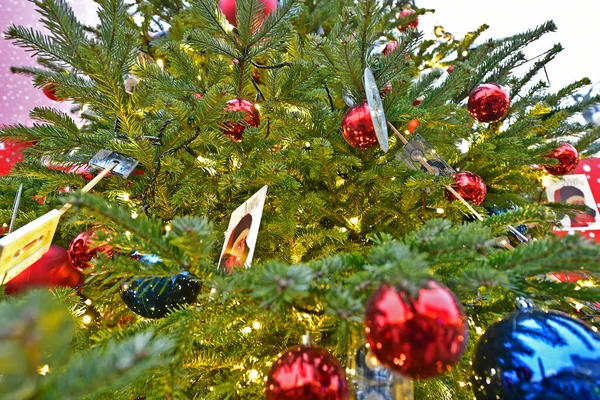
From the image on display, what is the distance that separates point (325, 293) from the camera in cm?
31

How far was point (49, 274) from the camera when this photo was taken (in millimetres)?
674

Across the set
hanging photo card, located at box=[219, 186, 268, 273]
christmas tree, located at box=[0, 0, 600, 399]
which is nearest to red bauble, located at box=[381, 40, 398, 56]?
christmas tree, located at box=[0, 0, 600, 399]

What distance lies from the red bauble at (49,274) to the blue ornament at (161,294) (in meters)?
0.22

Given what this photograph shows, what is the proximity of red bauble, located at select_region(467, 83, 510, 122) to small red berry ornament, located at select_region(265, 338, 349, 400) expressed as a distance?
753mm

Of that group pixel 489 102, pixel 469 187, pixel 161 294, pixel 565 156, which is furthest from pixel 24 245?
pixel 565 156

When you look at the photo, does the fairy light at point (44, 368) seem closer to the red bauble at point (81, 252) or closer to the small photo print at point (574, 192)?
the red bauble at point (81, 252)

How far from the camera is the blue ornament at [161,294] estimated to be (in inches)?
20.9

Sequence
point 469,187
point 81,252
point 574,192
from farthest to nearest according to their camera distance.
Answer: point 574,192 → point 469,187 → point 81,252

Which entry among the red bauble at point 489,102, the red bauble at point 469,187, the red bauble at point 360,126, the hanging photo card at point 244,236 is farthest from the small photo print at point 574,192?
the hanging photo card at point 244,236

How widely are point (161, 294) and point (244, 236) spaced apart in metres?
0.15

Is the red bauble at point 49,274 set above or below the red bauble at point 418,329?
above

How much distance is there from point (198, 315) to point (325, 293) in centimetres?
16

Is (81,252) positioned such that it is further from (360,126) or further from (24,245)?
(360,126)

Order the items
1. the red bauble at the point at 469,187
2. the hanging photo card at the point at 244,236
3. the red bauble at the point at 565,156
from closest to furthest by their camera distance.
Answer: the hanging photo card at the point at 244,236
the red bauble at the point at 469,187
the red bauble at the point at 565,156
